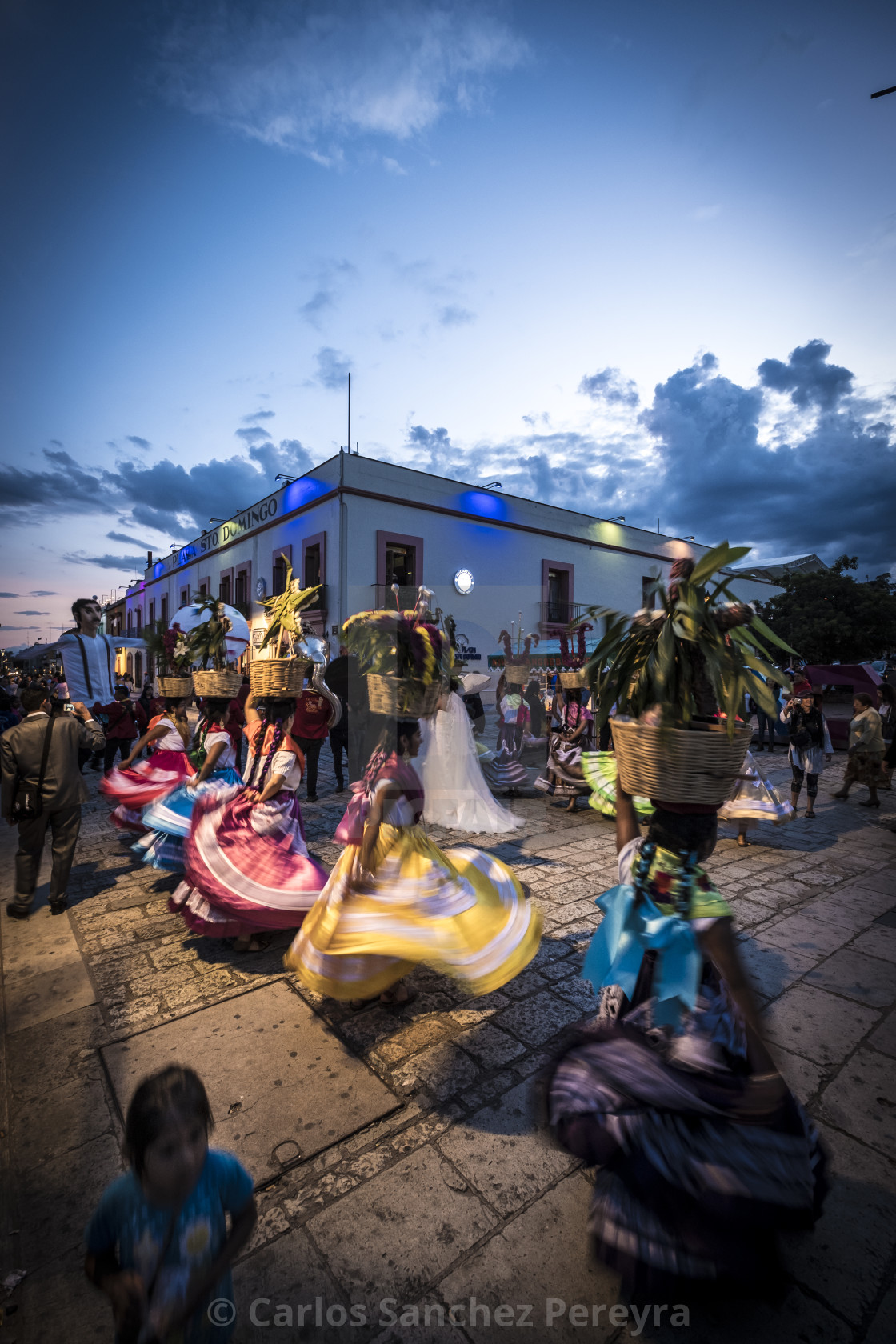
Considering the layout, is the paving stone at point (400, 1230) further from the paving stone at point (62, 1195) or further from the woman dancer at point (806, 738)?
the woman dancer at point (806, 738)

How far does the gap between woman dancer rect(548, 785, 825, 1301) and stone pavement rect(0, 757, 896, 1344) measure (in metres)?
0.25

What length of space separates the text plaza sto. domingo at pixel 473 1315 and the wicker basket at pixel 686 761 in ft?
5.11

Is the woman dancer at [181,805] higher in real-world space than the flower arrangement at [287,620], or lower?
lower

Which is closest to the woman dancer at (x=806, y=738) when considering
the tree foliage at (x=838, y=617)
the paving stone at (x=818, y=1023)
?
the paving stone at (x=818, y=1023)

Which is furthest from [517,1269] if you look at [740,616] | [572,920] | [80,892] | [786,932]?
[80,892]

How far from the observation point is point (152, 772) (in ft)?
19.6

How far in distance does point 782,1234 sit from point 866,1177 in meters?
0.49

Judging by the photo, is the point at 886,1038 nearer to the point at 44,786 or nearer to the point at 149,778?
the point at 44,786

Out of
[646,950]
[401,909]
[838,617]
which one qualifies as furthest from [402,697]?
[838,617]

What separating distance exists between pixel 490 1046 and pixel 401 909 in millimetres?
859

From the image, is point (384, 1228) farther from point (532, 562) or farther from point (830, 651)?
point (830, 651)

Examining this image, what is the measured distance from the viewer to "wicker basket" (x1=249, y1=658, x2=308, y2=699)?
3934 millimetres

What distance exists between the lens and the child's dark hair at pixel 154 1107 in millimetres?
1308

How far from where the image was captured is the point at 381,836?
3.19 metres
